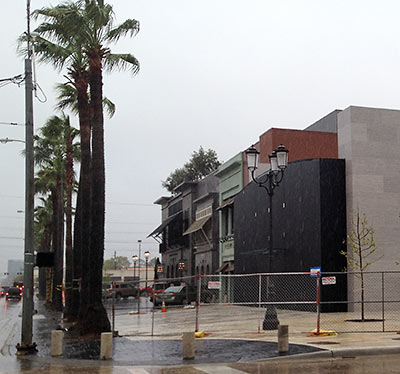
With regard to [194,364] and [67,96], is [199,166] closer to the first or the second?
[67,96]

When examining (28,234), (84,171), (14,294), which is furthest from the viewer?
(14,294)

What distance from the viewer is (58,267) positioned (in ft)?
137

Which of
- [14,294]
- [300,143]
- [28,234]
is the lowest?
[14,294]

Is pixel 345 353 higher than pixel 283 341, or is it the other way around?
pixel 283 341

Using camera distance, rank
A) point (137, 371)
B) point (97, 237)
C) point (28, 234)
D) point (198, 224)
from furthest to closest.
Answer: point (198, 224) < point (97, 237) < point (28, 234) < point (137, 371)

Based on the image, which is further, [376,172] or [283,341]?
[376,172]

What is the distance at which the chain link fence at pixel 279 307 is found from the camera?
65.8 feet

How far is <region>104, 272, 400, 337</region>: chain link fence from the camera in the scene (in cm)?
2005

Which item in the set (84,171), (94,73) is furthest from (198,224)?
(94,73)

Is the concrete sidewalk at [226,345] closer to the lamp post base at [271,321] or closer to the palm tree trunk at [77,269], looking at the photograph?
the lamp post base at [271,321]

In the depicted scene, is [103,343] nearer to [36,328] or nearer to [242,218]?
[36,328]

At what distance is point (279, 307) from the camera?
31703 millimetres

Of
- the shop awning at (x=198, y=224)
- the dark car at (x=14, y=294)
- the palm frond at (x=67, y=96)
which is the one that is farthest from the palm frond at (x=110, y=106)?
the dark car at (x=14, y=294)

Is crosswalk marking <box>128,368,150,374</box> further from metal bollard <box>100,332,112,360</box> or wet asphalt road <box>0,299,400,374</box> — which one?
metal bollard <box>100,332,112,360</box>
